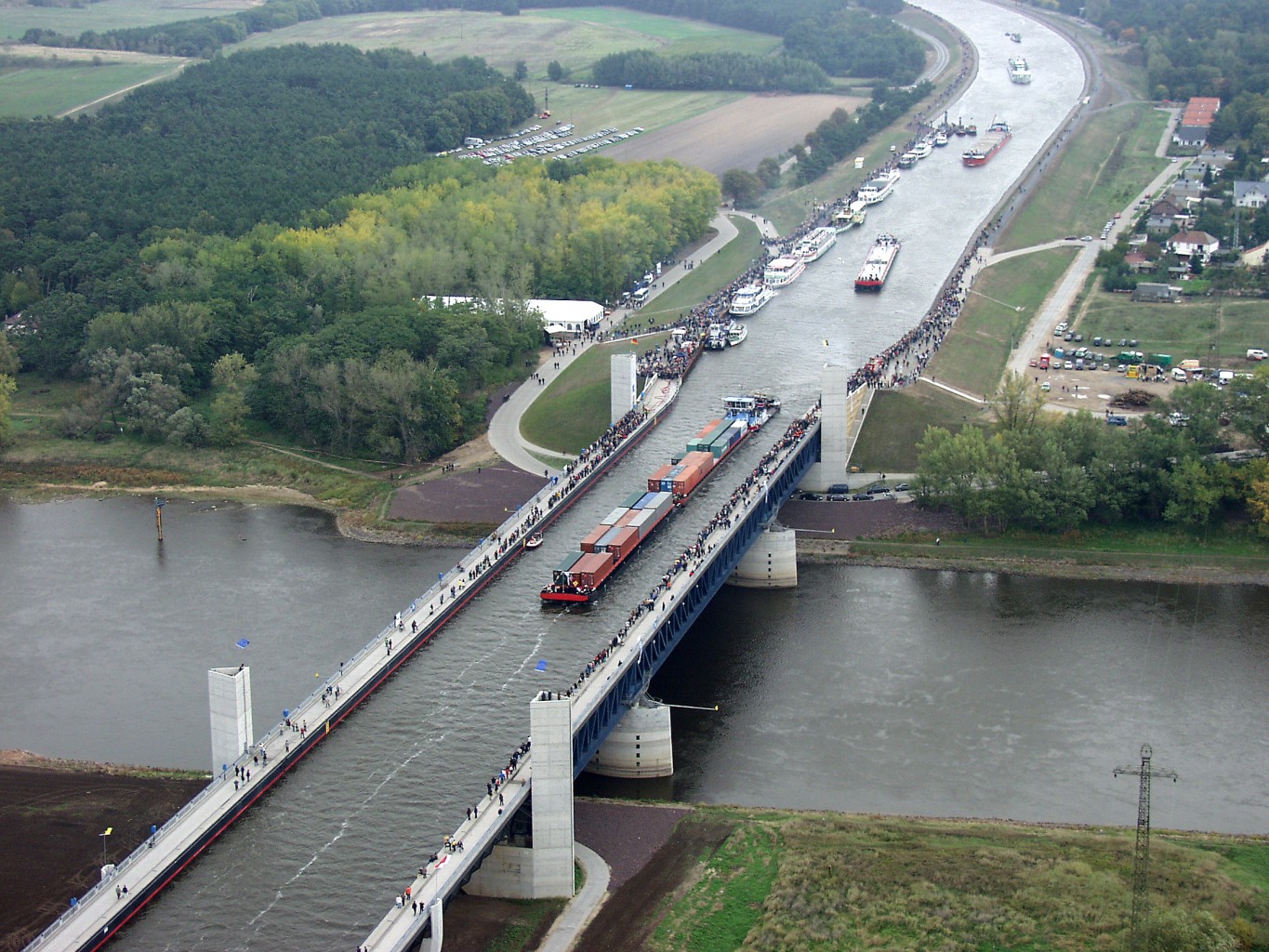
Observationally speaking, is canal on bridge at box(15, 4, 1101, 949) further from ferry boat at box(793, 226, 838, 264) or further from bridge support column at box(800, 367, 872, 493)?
ferry boat at box(793, 226, 838, 264)

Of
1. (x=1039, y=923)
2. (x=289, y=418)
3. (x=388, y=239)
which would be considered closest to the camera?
(x=1039, y=923)

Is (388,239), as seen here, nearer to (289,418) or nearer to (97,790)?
(289,418)

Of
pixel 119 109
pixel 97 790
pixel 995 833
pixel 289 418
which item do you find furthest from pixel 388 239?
pixel 995 833

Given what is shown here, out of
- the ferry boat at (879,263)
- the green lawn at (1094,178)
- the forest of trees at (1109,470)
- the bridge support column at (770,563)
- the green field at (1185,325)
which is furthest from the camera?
the green lawn at (1094,178)

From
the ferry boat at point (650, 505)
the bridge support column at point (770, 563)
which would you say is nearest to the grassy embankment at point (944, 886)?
the ferry boat at point (650, 505)

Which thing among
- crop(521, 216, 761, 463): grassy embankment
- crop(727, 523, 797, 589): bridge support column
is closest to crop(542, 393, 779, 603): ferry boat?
crop(727, 523, 797, 589): bridge support column

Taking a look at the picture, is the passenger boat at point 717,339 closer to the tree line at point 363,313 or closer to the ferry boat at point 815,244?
the tree line at point 363,313
